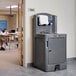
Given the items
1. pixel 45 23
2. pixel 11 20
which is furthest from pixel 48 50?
pixel 11 20

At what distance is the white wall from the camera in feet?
20.2

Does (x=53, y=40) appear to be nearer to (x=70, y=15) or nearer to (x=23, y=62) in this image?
(x=23, y=62)

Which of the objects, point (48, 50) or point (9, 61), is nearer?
point (48, 50)

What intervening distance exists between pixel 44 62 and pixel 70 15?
2388 mm

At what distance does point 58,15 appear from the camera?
6.75 m

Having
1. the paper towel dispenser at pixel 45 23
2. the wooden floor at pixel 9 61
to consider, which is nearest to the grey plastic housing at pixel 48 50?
the paper towel dispenser at pixel 45 23

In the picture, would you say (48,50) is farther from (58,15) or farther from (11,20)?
(11,20)

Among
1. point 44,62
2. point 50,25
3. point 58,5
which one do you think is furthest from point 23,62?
point 58,5

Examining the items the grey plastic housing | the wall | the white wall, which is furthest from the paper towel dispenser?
the wall

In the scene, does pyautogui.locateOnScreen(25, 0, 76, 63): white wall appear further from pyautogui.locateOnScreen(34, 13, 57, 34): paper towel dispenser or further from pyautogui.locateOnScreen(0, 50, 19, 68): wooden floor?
pyautogui.locateOnScreen(0, 50, 19, 68): wooden floor

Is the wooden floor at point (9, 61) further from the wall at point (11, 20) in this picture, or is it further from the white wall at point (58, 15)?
the wall at point (11, 20)

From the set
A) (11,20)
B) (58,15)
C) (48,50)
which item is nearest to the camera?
(48,50)

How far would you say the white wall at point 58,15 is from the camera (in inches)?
242

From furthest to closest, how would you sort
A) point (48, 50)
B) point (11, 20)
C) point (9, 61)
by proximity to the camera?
point (11, 20)
point (9, 61)
point (48, 50)
